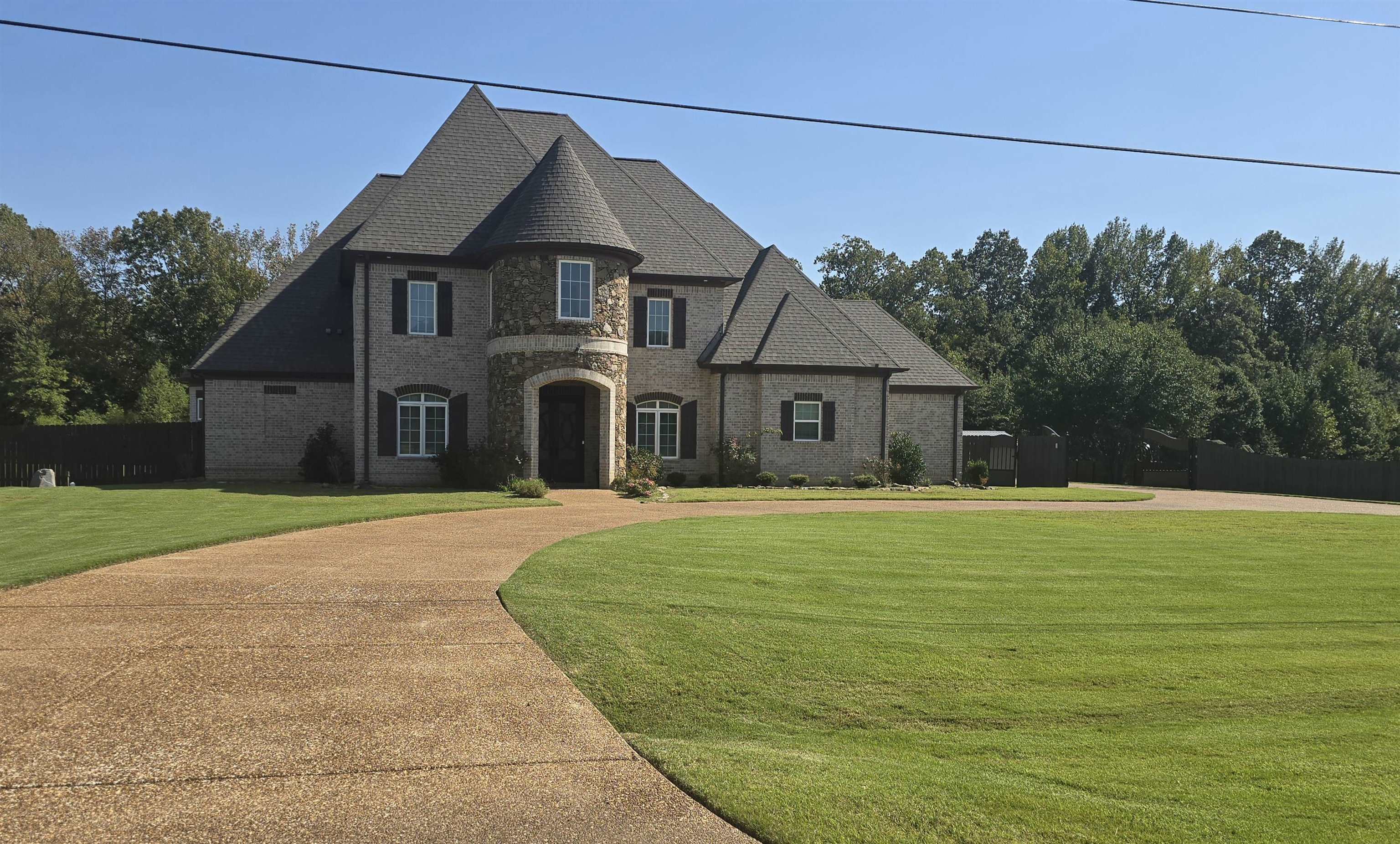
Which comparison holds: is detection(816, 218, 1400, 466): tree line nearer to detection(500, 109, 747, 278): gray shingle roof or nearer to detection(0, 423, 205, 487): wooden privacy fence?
detection(500, 109, 747, 278): gray shingle roof

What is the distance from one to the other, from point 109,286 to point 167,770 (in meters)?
59.5

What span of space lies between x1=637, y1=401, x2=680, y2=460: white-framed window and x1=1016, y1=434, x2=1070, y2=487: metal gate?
13.5m

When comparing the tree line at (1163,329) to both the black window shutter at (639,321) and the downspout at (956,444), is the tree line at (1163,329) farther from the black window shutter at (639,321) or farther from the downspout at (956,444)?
the black window shutter at (639,321)

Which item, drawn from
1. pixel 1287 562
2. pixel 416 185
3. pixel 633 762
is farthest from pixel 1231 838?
pixel 416 185

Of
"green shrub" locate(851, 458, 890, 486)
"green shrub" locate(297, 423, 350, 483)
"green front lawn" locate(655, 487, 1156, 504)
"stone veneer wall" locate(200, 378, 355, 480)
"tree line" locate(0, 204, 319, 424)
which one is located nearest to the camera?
"green front lawn" locate(655, 487, 1156, 504)

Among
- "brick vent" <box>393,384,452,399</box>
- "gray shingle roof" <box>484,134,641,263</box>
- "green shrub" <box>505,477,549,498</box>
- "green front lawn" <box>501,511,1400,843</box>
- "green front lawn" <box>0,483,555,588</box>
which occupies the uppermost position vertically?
"gray shingle roof" <box>484,134,641,263</box>

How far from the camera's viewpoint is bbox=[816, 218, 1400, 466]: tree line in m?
45.6

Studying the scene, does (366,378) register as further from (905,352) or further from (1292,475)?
(1292,475)

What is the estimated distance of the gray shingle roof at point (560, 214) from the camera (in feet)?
76.3

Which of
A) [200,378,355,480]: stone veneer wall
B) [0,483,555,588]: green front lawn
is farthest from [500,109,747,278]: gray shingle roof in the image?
[200,378,355,480]: stone veneer wall

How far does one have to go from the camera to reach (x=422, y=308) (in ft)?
82.4

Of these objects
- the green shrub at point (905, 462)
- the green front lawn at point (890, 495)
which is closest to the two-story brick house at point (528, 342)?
the green shrub at point (905, 462)

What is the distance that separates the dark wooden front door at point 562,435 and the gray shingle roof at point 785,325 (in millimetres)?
4228

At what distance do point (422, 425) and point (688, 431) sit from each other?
7796 mm
